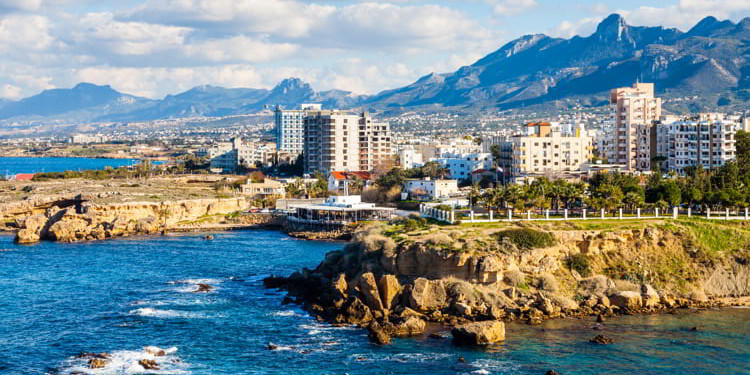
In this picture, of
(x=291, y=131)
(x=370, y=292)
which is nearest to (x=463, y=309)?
(x=370, y=292)

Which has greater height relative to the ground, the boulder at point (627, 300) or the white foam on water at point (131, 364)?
the boulder at point (627, 300)

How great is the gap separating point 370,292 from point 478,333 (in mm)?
8121

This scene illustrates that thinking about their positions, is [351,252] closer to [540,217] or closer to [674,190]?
[540,217]

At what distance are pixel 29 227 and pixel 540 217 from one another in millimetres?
50235

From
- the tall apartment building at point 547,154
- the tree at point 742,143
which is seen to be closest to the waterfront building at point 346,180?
the tall apartment building at point 547,154

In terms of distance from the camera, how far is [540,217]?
201ft

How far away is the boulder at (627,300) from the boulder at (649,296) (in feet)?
1.13

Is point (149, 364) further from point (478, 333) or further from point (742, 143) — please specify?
point (742, 143)

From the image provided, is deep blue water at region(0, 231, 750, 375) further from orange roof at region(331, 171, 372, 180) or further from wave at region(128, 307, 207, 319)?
orange roof at region(331, 171, 372, 180)

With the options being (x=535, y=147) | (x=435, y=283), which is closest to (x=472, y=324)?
(x=435, y=283)

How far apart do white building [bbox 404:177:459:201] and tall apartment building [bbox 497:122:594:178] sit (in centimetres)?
967

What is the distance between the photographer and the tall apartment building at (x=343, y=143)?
139875 mm

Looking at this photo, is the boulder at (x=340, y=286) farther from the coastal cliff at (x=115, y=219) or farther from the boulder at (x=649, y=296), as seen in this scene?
the coastal cliff at (x=115, y=219)

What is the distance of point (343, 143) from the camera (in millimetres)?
141000
